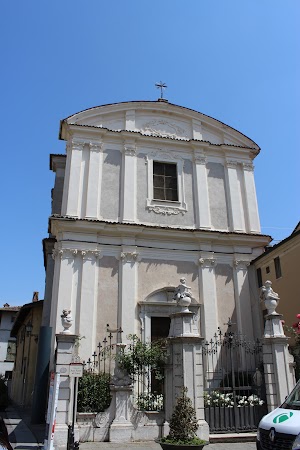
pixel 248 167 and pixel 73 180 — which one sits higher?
pixel 248 167

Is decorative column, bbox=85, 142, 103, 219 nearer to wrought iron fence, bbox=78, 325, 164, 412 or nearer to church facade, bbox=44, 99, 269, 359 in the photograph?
church facade, bbox=44, 99, 269, 359

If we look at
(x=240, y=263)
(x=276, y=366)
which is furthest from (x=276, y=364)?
(x=240, y=263)

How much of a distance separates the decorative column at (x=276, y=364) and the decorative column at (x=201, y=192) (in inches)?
267

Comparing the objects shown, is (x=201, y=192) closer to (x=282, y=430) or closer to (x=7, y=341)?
(x=282, y=430)

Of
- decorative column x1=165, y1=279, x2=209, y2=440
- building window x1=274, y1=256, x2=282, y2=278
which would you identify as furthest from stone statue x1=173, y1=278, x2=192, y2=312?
building window x1=274, y1=256, x2=282, y2=278

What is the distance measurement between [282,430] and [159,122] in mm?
15792

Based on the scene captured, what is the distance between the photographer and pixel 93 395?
1191 centimetres

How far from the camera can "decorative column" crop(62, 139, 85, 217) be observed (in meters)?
17.0

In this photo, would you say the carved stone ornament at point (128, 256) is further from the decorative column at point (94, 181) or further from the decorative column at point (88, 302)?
the decorative column at point (94, 181)

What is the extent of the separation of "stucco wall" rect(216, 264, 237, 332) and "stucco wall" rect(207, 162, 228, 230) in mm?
2054

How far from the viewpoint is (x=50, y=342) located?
1498 cm

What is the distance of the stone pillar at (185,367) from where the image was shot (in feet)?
35.1

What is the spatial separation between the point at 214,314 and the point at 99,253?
5277 mm

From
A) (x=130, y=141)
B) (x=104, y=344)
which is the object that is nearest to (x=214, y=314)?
(x=104, y=344)
